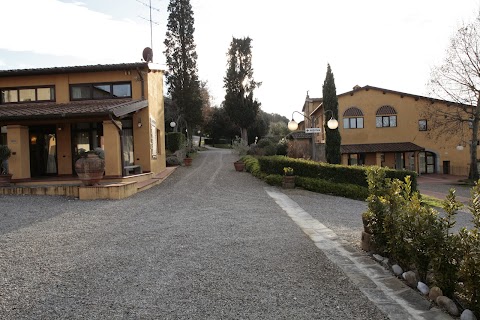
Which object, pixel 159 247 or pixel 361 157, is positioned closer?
pixel 159 247

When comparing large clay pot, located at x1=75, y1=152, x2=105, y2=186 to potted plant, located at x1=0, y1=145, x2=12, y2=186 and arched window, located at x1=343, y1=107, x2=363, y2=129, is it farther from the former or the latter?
arched window, located at x1=343, y1=107, x2=363, y2=129

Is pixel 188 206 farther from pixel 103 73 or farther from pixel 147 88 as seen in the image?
pixel 103 73

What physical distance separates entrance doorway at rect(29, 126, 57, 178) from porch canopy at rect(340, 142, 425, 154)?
2347 cm

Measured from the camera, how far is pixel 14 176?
14.2m

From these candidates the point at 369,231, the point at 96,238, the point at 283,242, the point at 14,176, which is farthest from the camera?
the point at 14,176

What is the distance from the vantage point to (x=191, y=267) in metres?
5.05

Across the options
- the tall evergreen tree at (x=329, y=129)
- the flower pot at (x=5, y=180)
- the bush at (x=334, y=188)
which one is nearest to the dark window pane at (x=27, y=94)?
the flower pot at (x=5, y=180)

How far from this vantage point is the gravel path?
147 inches

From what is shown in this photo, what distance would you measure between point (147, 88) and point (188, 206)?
8.33m

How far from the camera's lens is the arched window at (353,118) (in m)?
33.3

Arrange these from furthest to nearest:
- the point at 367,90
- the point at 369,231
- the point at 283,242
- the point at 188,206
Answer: the point at 367,90 < the point at 188,206 < the point at 283,242 < the point at 369,231

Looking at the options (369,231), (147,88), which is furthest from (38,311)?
(147,88)

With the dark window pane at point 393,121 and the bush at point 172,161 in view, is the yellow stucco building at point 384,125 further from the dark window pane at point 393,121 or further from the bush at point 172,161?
the bush at point 172,161

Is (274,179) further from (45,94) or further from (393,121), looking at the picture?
(393,121)
